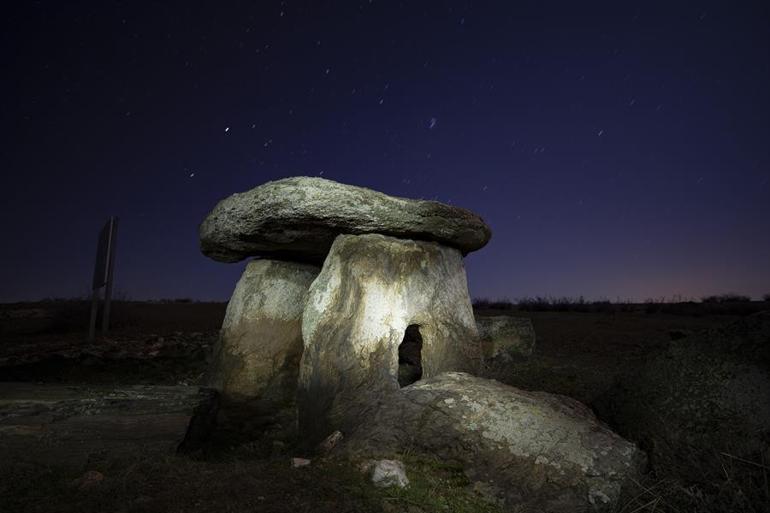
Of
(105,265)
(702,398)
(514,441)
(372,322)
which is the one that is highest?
(105,265)

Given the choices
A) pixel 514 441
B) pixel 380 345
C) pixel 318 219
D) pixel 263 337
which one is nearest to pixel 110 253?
pixel 263 337

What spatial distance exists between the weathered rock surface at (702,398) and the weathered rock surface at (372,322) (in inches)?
69.4

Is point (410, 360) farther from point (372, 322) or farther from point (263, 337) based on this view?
point (372, 322)

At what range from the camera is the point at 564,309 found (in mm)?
21188

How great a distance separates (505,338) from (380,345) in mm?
3777

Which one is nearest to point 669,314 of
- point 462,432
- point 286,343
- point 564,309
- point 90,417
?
point 564,309

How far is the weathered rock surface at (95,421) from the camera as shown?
2.86 m

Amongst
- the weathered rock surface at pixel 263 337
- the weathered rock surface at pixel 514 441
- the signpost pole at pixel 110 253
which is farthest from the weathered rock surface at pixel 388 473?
the signpost pole at pixel 110 253

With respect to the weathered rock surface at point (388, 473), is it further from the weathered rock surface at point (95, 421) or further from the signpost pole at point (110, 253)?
the signpost pole at point (110, 253)

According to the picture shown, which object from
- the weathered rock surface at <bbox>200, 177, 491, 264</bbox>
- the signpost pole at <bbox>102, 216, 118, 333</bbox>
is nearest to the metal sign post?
the signpost pole at <bbox>102, 216, 118, 333</bbox>

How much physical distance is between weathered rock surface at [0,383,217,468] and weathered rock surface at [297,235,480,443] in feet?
3.42

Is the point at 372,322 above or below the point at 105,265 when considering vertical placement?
below

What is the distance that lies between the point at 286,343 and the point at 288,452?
2.25 m

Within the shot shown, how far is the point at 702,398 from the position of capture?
271 cm
